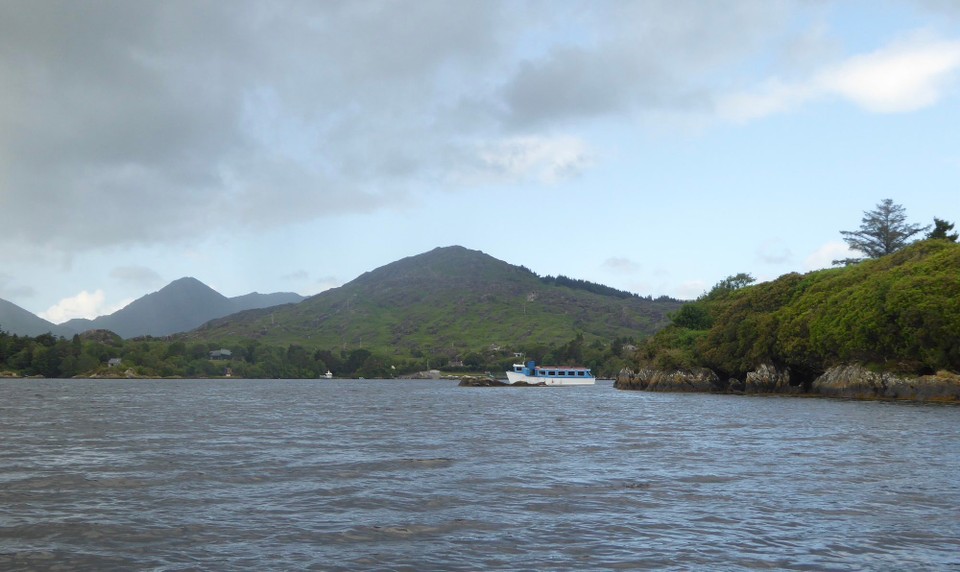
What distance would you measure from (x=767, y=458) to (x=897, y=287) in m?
67.2

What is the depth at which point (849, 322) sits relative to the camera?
88625mm

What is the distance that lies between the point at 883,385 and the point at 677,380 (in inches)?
2119

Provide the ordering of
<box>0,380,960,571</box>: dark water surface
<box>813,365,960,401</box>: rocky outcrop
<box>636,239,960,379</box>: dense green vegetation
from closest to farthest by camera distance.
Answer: <box>0,380,960,571</box>: dark water surface → <box>813,365,960,401</box>: rocky outcrop → <box>636,239,960,379</box>: dense green vegetation

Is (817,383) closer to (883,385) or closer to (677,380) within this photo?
(883,385)

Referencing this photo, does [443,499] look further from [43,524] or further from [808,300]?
[808,300]

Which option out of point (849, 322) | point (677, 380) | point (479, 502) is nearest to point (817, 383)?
point (849, 322)

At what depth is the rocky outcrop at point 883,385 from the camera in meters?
74.5

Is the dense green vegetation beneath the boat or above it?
above

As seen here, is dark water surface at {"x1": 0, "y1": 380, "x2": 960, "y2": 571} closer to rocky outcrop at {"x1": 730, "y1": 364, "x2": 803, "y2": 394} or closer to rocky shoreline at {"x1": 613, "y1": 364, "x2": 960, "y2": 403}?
rocky shoreline at {"x1": 613, "y1": 364, "x2": 960, "y2": 403}

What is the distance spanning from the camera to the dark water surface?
13.9 meters

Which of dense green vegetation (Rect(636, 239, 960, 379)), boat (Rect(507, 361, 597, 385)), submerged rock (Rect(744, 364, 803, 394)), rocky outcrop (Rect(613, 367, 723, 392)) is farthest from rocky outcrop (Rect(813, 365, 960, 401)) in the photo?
boat (Rect(507, 361, 597, 385))

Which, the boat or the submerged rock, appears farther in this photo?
the boat

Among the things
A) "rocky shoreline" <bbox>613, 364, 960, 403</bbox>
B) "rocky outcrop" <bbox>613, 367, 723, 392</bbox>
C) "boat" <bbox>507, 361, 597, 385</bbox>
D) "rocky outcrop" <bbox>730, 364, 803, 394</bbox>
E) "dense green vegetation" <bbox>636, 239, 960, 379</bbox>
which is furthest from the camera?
"boat" <bbox>507, 361, 597, 385</bbox>

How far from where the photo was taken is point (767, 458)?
29.4 metres
